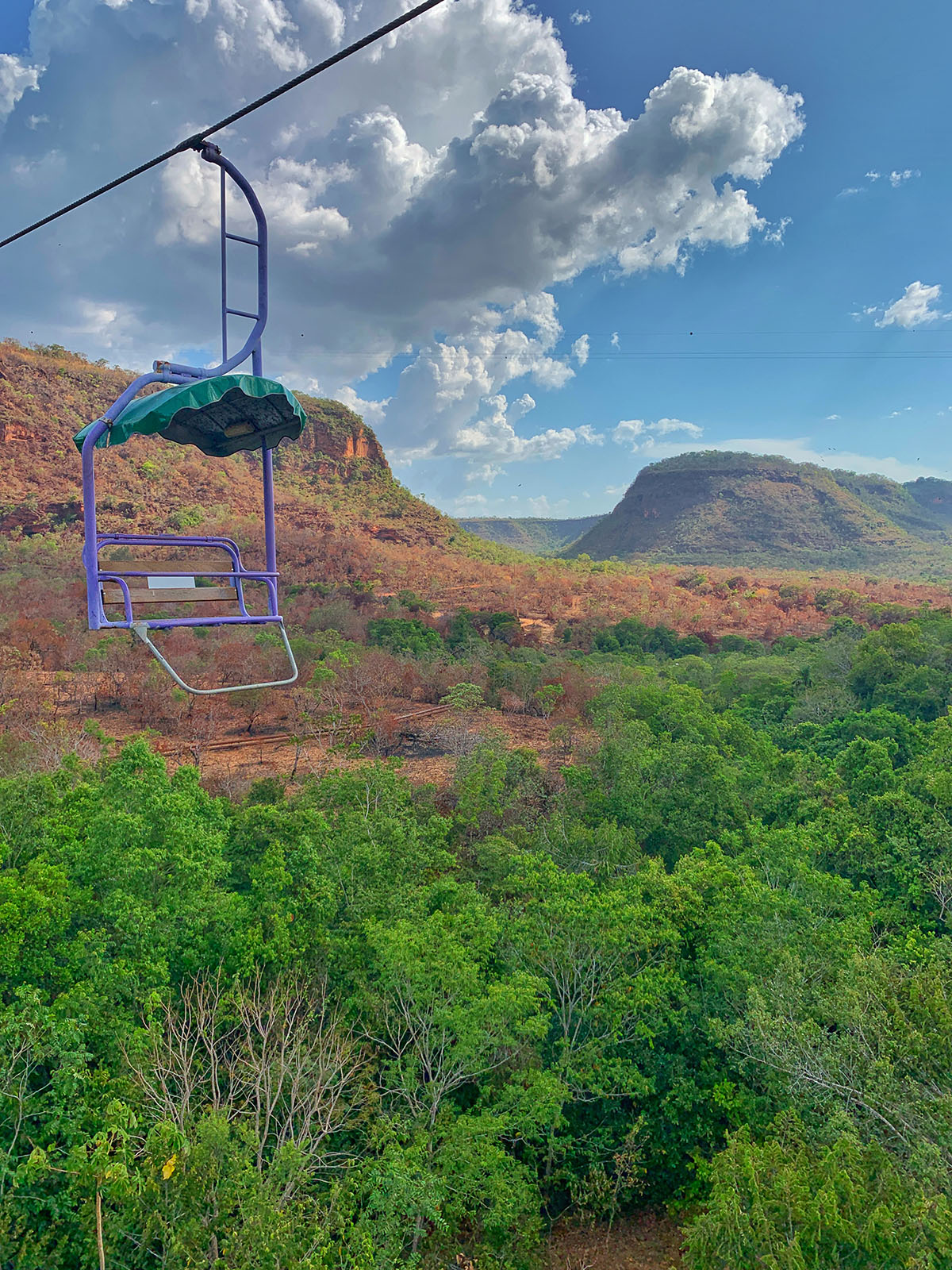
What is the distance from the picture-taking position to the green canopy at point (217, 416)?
10.5ft

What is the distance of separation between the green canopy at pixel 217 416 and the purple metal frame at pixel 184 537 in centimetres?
8

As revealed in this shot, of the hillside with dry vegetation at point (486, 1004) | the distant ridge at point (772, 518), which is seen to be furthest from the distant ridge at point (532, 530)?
the hillside with dry vegetation at point (486, 1004)

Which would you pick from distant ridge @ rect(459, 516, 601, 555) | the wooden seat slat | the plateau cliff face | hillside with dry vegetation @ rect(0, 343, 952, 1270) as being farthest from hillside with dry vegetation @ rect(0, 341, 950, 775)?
distant ridge @ rect(459, 516, 601, 555)

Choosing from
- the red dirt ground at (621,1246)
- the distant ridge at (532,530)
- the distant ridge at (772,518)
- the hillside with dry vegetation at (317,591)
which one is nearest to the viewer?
the red dirt ground at (621,1246)

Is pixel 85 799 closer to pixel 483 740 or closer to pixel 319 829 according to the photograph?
pixel 319 829

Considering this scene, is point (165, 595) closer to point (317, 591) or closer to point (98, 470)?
point (317, 591)

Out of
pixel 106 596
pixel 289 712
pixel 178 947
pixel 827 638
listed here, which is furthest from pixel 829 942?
pixel 827 638

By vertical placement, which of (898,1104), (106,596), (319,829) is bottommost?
(898,1104)

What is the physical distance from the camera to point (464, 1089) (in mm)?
9727

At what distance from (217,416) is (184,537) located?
761 millimetres

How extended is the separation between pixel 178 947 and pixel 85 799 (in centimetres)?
281

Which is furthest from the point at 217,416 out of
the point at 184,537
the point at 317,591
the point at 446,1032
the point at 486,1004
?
the point at 317,591

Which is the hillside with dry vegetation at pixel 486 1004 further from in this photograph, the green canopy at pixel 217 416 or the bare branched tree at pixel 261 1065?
Result: the green canopy at pixel 217 416

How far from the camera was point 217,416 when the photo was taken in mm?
3848
